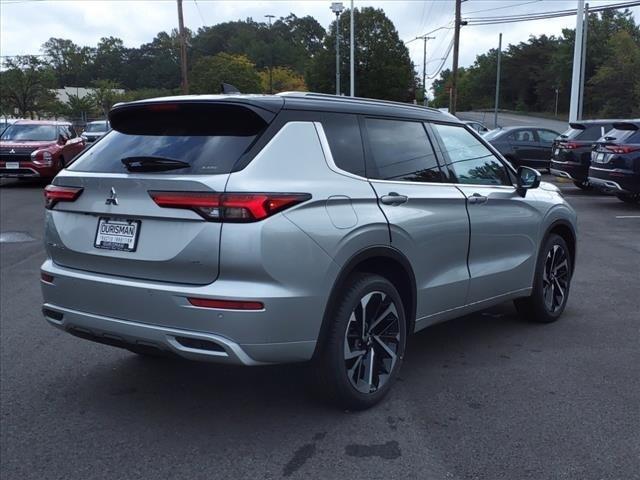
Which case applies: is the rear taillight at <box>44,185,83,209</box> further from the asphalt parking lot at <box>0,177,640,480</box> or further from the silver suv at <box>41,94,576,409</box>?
the asphalt parking lot at <box>0,177,640,480</box>

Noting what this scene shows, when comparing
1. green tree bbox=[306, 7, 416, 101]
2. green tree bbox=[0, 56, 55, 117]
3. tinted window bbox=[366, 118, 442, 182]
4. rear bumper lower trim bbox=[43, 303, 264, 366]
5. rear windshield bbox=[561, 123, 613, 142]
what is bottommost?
rear bumper lower trim bbox=[43, 303, 264, 366]

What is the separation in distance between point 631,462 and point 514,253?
2.15m

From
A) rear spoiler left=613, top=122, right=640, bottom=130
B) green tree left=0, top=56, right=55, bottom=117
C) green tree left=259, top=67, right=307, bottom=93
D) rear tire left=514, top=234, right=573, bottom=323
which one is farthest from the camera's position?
green tree left=259, top=67, right=307, bottom=93

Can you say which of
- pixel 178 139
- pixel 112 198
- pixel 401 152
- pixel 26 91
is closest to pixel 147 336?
pixel 112 198

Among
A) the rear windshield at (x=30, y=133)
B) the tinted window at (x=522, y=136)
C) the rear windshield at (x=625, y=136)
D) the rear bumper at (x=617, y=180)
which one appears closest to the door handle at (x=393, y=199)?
the rear bumper at (x=617, y=180)

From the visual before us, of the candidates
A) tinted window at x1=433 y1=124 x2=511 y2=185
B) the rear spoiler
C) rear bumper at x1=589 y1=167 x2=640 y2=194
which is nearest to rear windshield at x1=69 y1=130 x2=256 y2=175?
tinted window at x1=433 y1=124 x2=511 y2=185

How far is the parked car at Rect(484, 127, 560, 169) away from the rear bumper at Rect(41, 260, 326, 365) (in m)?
18.3

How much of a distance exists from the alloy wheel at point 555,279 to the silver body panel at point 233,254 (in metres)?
2.01

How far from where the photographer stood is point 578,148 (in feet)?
52.3

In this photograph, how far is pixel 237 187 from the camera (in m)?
3.20

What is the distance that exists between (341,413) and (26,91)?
6065 centimetres

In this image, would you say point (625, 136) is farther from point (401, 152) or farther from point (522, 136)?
point (401, 152)

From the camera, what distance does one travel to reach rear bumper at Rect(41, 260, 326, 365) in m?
3.21

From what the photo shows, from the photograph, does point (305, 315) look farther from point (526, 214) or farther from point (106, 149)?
point (526, 214)
